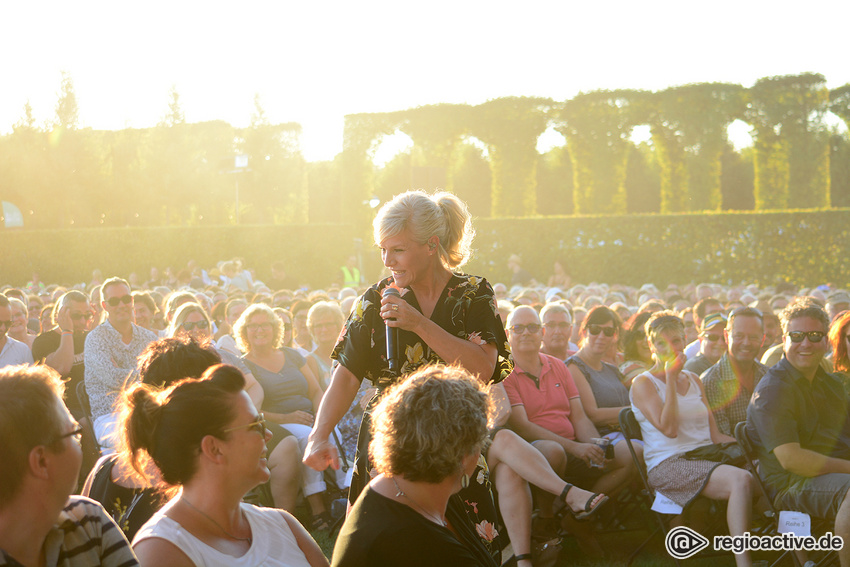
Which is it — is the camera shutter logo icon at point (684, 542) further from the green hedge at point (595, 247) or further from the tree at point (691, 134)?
the tree at point (691, 134)

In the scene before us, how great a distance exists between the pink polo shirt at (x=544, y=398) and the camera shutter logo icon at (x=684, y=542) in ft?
2.99

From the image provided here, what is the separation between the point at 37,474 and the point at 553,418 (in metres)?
4.21

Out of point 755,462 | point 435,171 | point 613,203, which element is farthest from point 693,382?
point 613,203

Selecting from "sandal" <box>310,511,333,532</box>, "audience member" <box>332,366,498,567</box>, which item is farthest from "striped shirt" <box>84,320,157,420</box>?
"audience member" <box>332,366,498,567</box>

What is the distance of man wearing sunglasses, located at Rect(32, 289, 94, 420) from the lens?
261 inches

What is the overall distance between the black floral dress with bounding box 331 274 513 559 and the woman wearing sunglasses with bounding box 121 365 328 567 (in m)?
0.68

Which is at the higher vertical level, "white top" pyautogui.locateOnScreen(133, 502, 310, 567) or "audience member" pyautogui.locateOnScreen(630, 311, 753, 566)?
"white top" pyautogui.locateOnScreen(133, 502, 310, 567)

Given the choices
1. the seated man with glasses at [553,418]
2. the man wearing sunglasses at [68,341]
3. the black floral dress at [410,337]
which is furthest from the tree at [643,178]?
the black floral dress at [410,337]

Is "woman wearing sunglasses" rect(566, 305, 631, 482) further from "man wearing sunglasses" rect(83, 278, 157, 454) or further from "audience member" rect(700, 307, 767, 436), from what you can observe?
"man wearing sunglasses" rect(83, 278, 157, 454)

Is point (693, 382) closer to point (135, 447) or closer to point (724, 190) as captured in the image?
point (135, 447)

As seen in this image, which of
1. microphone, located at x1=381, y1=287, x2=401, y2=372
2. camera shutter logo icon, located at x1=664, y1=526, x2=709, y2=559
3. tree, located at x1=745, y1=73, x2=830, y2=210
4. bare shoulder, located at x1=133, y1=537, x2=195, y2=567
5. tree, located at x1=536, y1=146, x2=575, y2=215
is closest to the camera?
bare shoulder, located at x1=133, y1=537, x2=195, y2=567

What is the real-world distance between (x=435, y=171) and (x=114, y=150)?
85.3ft

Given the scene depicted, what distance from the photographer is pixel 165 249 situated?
29547 mm

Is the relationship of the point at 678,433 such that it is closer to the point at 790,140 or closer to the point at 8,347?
the point at 8,347
